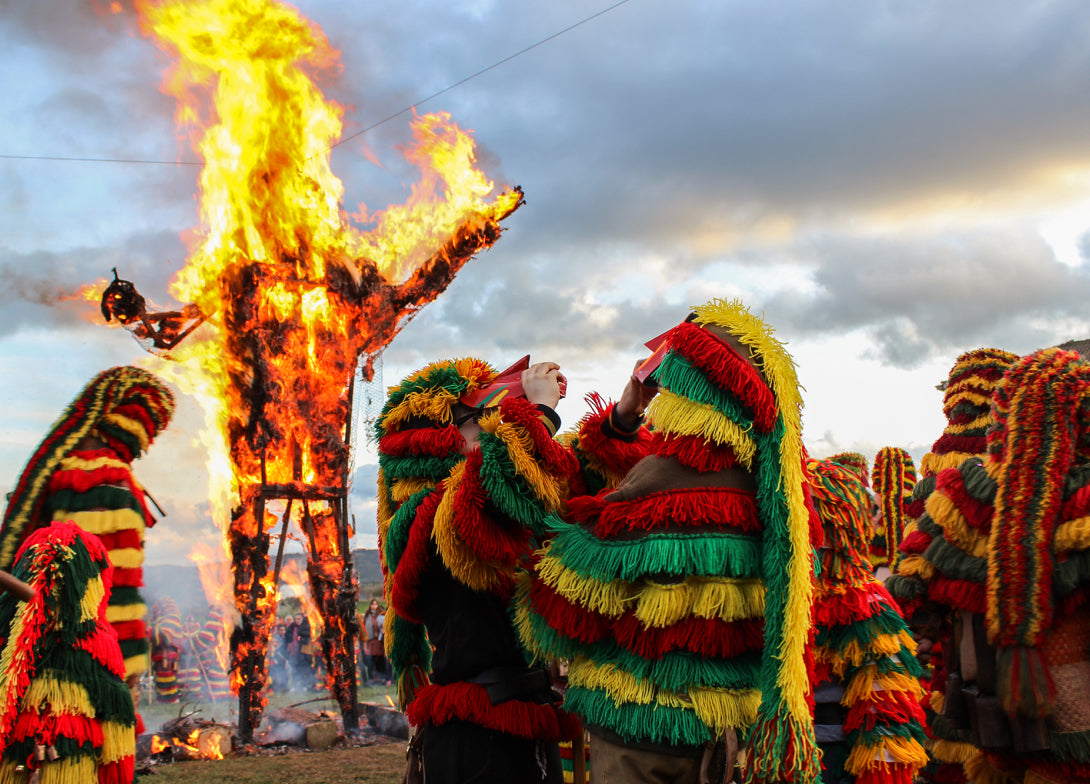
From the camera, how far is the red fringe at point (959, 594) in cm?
377

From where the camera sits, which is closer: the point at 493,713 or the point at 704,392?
the point at 704,392

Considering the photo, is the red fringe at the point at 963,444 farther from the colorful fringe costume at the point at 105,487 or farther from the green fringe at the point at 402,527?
the colorful fringe costume at the point at 105,487

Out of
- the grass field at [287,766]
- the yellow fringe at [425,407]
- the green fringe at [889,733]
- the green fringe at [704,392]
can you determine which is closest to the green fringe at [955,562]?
the green fringe at [889,733]

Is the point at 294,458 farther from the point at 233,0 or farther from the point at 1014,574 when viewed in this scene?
the point at 1014,574

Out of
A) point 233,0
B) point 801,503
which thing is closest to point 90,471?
point 801,503

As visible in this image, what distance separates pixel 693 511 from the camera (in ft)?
7.66

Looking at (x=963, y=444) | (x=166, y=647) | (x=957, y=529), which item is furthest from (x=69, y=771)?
(x=166, y=647)

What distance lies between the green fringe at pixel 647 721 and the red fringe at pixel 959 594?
2.16 m

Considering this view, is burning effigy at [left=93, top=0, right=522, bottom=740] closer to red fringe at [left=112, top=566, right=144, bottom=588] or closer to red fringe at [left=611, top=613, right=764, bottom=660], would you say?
red fringe at [left=112, top=566, right=144, bottom=588]

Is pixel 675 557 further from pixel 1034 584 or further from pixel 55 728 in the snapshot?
pixel 55 728

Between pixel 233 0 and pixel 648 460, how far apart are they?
11029mm

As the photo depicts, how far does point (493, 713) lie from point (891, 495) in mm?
6465

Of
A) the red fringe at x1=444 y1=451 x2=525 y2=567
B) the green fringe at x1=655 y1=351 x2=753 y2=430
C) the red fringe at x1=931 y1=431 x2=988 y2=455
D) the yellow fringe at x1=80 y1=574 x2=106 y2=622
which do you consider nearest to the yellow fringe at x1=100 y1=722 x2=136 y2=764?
the yellow fringe at x1=80 y1=574 x2=106 y2=622

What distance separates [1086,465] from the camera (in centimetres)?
361
